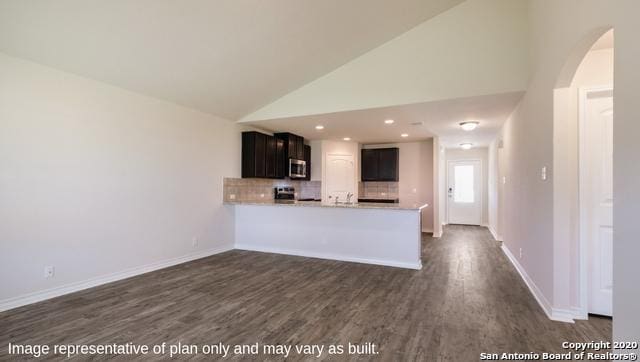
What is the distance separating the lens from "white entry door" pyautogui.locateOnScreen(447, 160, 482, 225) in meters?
9.26

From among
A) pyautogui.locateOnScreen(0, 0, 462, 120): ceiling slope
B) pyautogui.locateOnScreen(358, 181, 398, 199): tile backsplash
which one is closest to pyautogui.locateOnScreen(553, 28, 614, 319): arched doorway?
pyautogui.locateOnScreen(0, 0, 462, 120): ceiling slope

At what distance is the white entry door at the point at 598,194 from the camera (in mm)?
2734

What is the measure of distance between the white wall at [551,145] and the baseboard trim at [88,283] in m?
4.83

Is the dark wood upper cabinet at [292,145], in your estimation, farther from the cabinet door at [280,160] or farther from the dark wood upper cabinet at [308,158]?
the dark wood upper cabinet at [308,158]

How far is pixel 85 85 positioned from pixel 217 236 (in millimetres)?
3038

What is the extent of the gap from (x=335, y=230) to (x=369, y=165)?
3.63 metres

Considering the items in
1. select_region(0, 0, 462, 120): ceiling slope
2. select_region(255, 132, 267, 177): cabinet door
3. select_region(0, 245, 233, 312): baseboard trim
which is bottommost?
select_region(0, 245, 233, 312): baseboard trim

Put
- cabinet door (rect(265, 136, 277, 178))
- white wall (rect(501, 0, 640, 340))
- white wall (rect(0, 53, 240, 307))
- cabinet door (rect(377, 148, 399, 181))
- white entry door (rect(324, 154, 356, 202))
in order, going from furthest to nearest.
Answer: cabinet door (rect(377, 148, 399, 181)), white entry door (rect(324, 154, 356, 202)), cabinet door (rect(265, 136, 277, 178)), white wall (rect(0, 53, 240, 307)), white wall (rect(501, 0, 640, 340))

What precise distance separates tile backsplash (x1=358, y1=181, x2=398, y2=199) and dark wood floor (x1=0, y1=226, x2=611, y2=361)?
4047mm

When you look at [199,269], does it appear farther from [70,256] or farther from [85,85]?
[85,85]

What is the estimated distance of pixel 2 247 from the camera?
289 cm

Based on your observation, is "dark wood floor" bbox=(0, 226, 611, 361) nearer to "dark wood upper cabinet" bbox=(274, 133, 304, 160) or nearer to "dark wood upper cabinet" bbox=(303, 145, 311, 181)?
"dark wood upper cabinet" bbox=(274, 133, 304, 160)

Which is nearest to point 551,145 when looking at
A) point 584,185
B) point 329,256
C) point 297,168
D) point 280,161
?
point 584,185

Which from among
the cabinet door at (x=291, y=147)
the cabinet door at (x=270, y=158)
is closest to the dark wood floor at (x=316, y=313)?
the cabinet door at (x=270, y=158)
